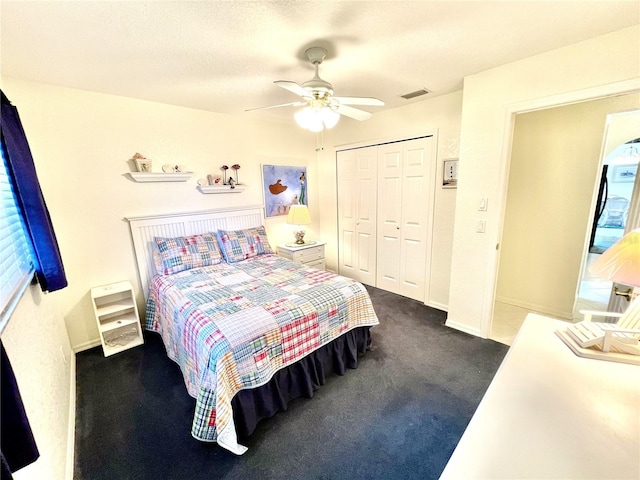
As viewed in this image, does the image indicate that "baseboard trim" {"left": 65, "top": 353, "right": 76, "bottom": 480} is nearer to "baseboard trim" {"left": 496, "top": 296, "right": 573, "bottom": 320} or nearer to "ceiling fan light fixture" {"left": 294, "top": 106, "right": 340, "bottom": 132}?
"ceiling fan light fixture" {"left": 294, "top": 106, "right": 340, "bottom": 132}

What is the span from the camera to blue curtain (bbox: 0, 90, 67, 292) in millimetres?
1393

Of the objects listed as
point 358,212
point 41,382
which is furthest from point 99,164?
point 358,212

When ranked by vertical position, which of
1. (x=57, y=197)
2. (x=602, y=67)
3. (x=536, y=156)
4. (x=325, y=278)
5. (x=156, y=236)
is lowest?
(x=325, y=278)

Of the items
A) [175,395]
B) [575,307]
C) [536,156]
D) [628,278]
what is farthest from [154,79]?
[575,307]

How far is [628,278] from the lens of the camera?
1.09 m

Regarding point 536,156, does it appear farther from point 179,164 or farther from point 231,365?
point 179,164

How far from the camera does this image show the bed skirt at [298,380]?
158 cm

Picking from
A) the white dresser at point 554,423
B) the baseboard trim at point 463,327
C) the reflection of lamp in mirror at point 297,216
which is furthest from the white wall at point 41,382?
the baseboard trim at point 463,327

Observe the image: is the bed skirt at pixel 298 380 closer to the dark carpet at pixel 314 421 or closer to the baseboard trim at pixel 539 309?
the dark carpet at pixel 314 421

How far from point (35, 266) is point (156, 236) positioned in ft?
4.13

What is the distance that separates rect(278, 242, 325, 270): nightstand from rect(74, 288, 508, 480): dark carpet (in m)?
1.59

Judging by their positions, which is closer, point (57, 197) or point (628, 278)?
point (628, 278)

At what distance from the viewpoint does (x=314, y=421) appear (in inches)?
66.8

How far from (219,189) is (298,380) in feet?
7.82
